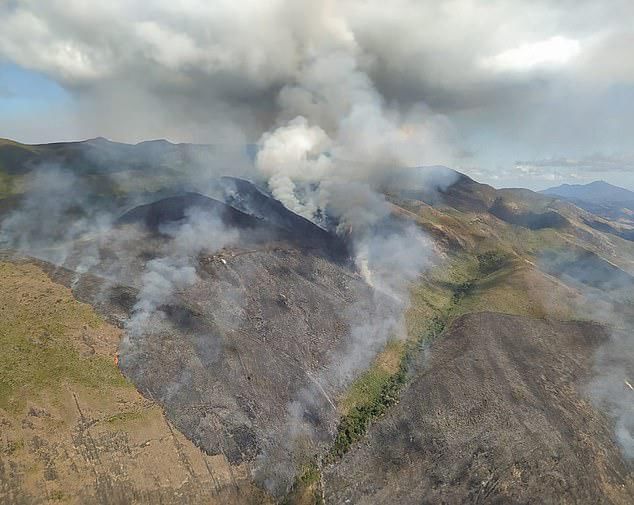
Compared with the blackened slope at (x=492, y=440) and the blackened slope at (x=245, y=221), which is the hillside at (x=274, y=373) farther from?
the blackened slope at (x=245, y=221)

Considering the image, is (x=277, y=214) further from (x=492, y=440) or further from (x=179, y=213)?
(x=492, y=440)

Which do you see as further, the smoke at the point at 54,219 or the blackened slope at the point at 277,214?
the blackened slope at the point at 277,214

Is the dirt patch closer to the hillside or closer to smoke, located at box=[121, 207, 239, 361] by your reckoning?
the hillside

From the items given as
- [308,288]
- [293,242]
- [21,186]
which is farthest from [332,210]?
[21,186]

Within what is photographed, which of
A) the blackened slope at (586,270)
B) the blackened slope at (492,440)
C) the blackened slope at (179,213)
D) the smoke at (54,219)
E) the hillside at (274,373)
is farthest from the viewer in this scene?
the blackened slope at (586,270)

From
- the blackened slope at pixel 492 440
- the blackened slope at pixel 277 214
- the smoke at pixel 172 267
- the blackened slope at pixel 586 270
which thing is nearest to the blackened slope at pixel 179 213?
the smoke at pixel 172 267

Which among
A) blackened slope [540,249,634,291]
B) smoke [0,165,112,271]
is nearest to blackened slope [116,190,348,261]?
smoke [0,165,112,271]
